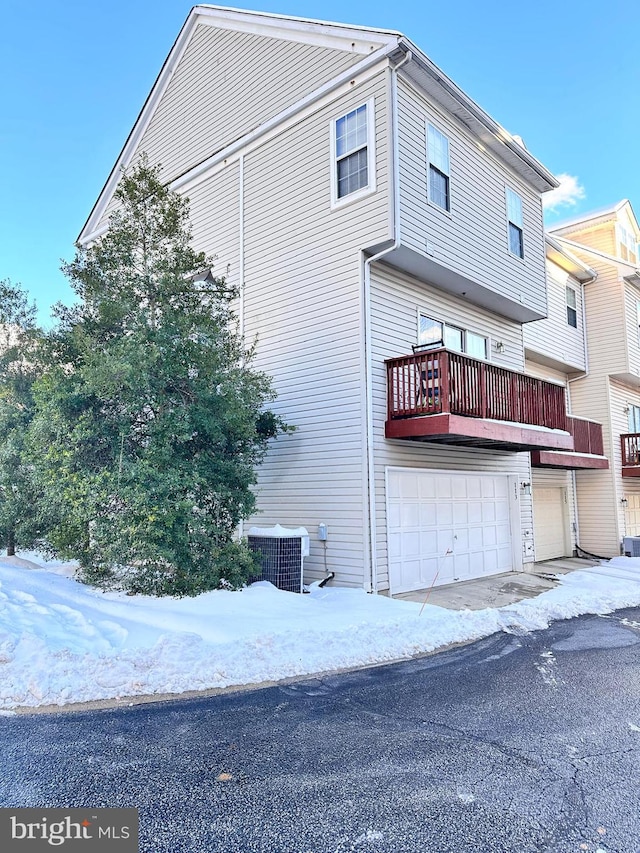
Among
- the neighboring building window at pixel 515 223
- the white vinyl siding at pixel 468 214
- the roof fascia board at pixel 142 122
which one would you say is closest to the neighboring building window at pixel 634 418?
the white vinyl siding at pixel 468 214

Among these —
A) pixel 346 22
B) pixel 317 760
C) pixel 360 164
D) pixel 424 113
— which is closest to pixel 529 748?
pixel 317 760

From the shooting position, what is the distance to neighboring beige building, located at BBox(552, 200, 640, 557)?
15391 mm

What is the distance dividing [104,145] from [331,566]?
1411cm

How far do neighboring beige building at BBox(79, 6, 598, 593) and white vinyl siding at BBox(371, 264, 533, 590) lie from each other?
0.11 ft

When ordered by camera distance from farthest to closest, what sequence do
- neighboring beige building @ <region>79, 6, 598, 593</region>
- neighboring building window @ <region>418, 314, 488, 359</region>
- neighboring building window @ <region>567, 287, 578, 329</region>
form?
1. neighboring building window @ <region>567, 287, 578, 329</region>
2. neighboring building window @ <region>418, 314, 488, 359</region>
3. neighboring beige building @ <region>79, 6, 598, 593</region>

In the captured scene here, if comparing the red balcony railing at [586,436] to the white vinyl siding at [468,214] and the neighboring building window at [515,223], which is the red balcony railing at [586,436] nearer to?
the white vinyl siding at [468,214]

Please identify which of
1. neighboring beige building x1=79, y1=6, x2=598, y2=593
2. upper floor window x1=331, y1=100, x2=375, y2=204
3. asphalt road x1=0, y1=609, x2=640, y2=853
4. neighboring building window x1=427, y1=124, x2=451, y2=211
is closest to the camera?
asphalt road x1=0, y1=609, x2=640, y2=853

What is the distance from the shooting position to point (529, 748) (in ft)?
11.4

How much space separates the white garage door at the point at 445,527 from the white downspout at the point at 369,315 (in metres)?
0.45

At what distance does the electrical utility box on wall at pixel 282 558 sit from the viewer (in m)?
7.88

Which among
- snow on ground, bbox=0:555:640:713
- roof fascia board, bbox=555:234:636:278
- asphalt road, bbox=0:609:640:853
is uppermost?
roof fascia board, bbox=555:234:636:278

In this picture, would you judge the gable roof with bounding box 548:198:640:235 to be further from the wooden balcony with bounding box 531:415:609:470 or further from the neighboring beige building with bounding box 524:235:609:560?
the wooden balcony with bounding box 531:415:609:470

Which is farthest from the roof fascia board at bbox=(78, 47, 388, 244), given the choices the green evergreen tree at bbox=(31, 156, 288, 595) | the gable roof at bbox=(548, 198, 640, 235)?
the gable roof at bbox=(548, 198, 640, 235)

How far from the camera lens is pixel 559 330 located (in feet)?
49.9
